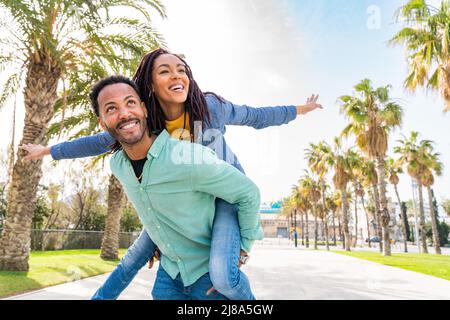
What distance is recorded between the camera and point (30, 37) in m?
8.38

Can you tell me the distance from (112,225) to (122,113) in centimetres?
1311

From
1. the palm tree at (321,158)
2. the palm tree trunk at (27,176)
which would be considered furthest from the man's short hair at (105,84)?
the palm tree at (321,158)

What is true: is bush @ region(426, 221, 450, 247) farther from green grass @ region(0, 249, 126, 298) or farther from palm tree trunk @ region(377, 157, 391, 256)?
green grass @ region(0, 249, 126, 298)

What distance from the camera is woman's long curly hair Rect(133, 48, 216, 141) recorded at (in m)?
1.74

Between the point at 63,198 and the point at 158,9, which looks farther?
the point at 63,198

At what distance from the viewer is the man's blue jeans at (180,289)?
153cm

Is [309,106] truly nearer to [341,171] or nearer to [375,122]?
[375,122]

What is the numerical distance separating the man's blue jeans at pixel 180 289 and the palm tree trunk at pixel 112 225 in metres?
12.7

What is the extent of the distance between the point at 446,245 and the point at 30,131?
53.8 meters

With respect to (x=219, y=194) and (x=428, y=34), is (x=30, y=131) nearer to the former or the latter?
(x=219, y=194)

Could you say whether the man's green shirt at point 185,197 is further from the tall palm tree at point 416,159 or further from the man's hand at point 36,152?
the tall palm tree at point 416,159

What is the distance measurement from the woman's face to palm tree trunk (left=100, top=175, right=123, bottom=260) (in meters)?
12.7

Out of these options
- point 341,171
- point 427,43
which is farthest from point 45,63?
point 341,171
